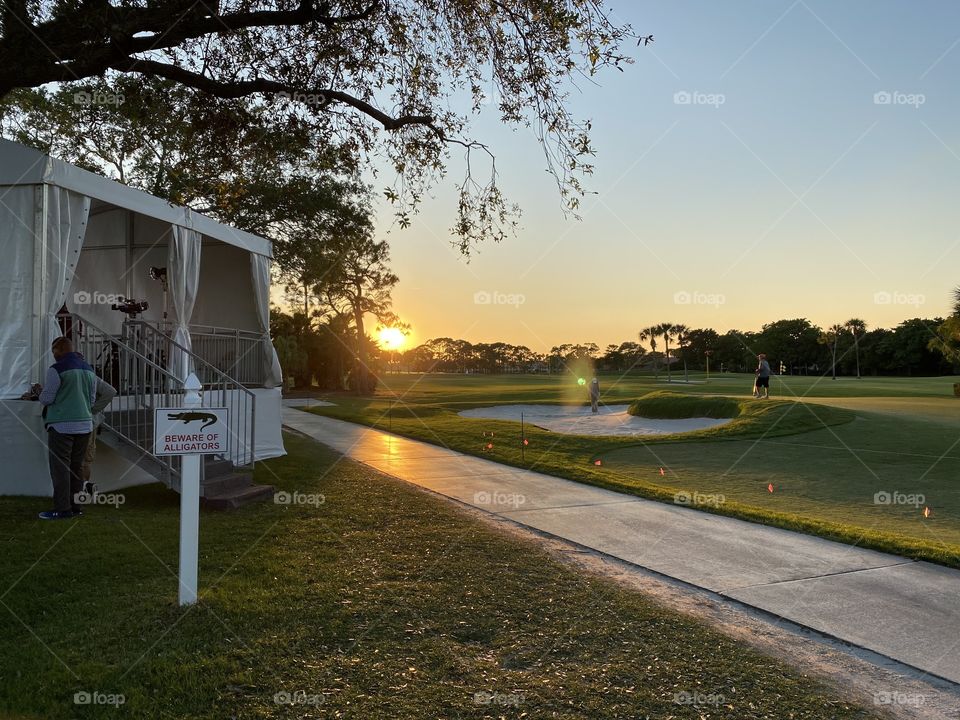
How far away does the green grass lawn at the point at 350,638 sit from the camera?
11.3 feet

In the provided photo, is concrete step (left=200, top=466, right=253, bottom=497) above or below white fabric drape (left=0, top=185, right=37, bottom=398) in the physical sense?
below

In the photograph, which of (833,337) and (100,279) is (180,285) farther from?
(833,337)

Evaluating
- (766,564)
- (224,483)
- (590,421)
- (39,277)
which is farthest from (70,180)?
(590,421)

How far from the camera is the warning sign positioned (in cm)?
475

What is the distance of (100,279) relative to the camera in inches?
498

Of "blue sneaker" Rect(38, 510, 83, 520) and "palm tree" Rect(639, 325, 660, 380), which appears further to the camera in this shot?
"palm tree" Rect(639, 325, 660, 380)

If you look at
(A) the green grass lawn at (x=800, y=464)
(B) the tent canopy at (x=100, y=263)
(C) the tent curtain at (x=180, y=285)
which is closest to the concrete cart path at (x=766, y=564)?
(A) the green grass lawn at (x=800, y=464)

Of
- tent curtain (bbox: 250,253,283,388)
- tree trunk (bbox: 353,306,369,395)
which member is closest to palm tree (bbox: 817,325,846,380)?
tree trunk (bbox: 353,306,369,395)

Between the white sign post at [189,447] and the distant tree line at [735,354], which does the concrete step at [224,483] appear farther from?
the distant tree line at [735,354]

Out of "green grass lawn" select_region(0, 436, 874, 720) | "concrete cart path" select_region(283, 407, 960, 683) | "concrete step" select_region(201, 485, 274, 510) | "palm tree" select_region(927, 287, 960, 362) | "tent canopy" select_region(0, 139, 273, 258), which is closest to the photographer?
"green grass lawn" select_region(0, 436, 874, 720)

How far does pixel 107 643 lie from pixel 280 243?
20.0 m

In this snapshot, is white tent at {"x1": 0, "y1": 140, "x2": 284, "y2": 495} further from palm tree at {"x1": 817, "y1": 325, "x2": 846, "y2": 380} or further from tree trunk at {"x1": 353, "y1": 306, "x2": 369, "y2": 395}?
palm tree at {"x1": 817, "y1": 325, "x2": 846, "y2": 380}

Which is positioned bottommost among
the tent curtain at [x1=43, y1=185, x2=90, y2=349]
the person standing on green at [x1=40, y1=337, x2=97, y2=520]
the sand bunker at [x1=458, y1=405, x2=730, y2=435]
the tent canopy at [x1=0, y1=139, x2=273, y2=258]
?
the sand bunker at [x1=458, y1=405, x2=730, y2=435]

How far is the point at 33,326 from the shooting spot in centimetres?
811
